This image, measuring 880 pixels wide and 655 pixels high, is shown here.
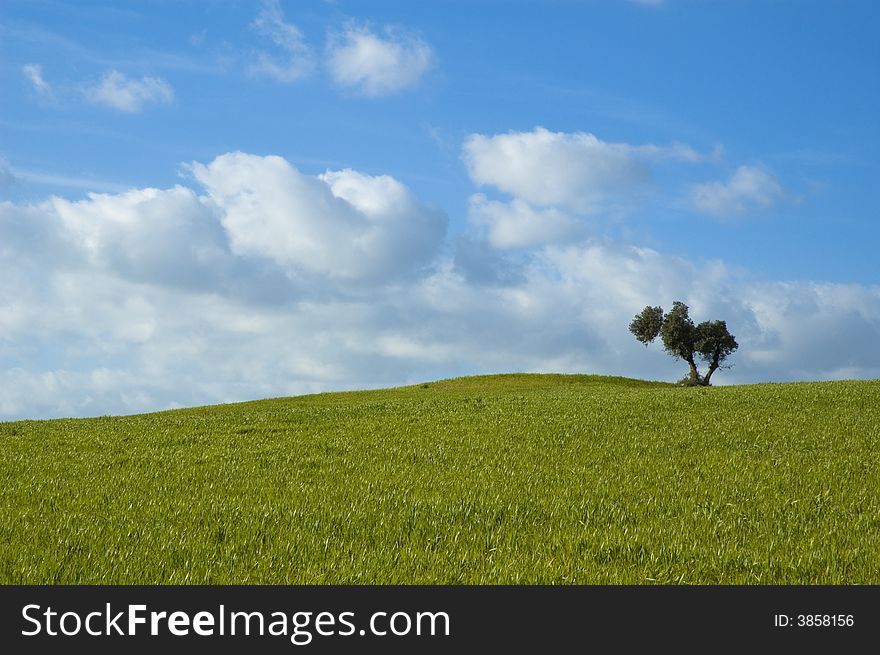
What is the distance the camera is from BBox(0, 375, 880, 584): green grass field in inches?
428

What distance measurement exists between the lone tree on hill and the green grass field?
2284 inches

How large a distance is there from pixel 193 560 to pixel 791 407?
27802 millimetres

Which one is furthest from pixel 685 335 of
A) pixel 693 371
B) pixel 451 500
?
pixel 451 500

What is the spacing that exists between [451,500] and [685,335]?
7683 centimetres

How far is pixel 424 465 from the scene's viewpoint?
779 inches

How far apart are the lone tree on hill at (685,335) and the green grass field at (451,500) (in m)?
58.0

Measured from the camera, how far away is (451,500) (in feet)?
49.7

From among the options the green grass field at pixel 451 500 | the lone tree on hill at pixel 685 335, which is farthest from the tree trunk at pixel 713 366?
the green grass field at pixel 451 500

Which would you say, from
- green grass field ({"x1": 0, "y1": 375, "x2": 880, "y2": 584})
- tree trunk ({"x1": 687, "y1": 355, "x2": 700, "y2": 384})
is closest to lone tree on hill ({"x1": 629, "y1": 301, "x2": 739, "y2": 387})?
tree trunk ({"x1": 687, "y1": 355, "x2": 700, "y2": 384})

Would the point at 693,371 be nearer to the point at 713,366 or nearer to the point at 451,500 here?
the point at 713,366

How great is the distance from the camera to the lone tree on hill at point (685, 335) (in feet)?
284

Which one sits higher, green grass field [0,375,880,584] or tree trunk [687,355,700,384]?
tree trunk [687,355,700,384]

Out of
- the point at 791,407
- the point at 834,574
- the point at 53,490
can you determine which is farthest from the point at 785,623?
the point at 791,407

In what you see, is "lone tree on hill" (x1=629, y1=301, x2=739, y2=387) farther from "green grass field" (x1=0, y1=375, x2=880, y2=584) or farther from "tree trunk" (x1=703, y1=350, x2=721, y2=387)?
"green grass field" (x1=0, y1=375, x2=880, y2=584)
